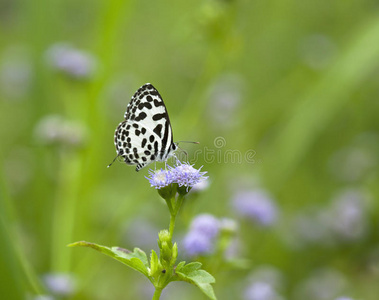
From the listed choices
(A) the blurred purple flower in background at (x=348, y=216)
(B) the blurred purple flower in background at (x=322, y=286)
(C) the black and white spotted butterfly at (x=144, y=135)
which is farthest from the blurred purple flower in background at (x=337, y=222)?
(C) the black and white spotted butterfly at (x=144, y=135)

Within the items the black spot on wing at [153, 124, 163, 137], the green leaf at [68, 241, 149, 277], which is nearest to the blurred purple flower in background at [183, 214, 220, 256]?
the black spot on wing at [153, 124, 163, 137]

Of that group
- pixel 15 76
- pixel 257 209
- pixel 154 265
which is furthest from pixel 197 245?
pixel 15 76

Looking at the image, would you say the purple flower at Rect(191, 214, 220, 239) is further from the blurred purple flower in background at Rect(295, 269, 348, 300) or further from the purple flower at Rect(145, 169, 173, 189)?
the blurred purple flower in background at Rect(295, 269, 348, 300)

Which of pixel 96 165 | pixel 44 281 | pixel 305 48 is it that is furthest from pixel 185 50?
pixel 44 281

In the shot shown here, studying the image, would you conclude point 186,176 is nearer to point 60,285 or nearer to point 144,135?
point 144,135

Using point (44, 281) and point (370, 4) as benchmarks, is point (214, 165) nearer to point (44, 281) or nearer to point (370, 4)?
point (44, 281)
